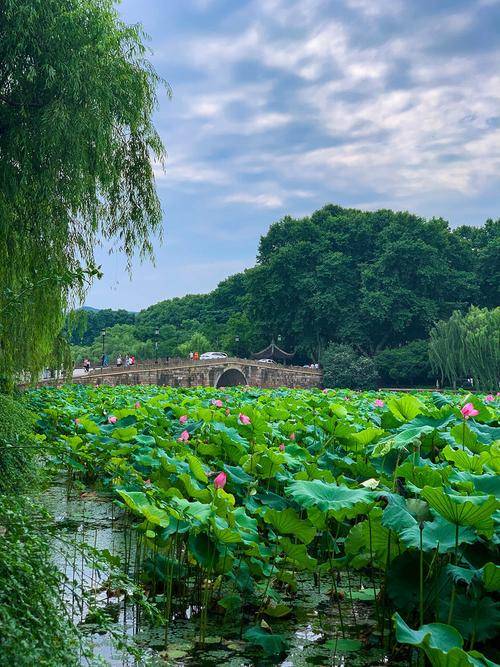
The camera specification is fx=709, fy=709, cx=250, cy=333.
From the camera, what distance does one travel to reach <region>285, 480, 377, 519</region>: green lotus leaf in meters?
2.73

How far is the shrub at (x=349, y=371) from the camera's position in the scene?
40281mm

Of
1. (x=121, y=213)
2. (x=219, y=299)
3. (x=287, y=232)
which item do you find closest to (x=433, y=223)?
(x=287, y=232)

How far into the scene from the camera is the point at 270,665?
9.48ft

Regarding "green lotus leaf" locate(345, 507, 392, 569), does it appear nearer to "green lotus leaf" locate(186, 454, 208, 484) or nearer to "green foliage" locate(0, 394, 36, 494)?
"green lotus leaf" locate(186, 454, 208, 484)

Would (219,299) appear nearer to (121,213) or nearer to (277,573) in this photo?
(121,213)

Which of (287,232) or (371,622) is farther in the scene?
(287,232)

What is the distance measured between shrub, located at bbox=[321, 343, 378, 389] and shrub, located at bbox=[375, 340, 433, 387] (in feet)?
3.79

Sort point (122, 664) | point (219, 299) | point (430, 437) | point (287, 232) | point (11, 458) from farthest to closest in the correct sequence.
Answer: point (219, 299)
point (287, 232)
point (11, 458)
point (430, 437)
point (122, 664)

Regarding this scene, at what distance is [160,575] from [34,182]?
6.26 m

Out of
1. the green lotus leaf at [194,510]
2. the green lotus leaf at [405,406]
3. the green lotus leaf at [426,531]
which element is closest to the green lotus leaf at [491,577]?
the green lotus leaf at [426,531]

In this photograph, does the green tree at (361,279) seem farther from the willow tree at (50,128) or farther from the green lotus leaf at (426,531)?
the green lotus leaf at (426,531)

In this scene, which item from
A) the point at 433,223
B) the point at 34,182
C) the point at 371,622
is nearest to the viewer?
the point at 371,622

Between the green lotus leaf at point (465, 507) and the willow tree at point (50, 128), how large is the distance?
19.9ft

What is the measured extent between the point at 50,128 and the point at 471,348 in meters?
28.9
